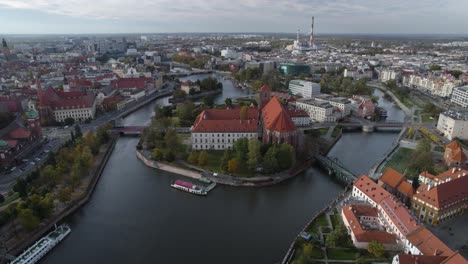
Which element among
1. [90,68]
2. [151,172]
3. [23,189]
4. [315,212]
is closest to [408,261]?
[315,212]

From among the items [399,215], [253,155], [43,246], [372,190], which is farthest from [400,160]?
[43,246]

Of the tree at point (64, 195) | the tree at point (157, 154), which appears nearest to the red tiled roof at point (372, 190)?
the tree at point (157, 154)

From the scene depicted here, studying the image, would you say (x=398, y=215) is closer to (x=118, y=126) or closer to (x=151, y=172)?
(x=151, y=172)

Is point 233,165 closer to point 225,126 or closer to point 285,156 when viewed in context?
point 285,156

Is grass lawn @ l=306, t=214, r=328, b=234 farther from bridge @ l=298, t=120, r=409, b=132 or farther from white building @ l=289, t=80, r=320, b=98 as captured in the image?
white building @ l=289, t=80, r=320, b=98

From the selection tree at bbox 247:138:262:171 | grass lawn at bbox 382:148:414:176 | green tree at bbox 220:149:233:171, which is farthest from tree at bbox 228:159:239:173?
grass lawn at bbox 382:148:414:176
